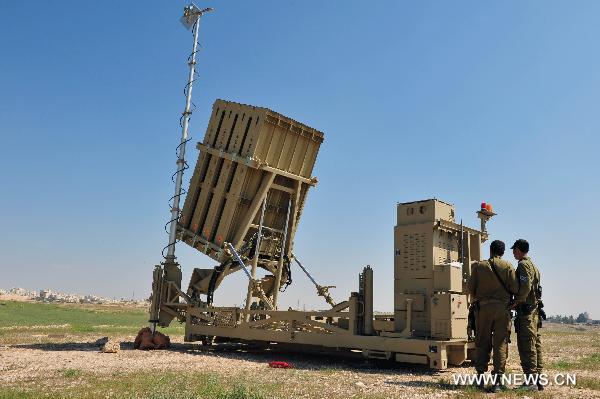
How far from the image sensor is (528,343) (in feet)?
23.7

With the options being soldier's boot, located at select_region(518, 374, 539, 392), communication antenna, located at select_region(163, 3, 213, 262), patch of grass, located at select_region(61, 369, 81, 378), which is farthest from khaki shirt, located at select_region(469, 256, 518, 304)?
communication antenna, located at select_region(163, 3, 213, 262)

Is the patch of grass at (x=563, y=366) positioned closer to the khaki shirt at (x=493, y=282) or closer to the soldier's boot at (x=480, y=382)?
the soldier's boot at (x=480, y=382)

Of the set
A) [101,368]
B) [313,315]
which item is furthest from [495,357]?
[101,368]

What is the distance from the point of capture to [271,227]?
580 inches

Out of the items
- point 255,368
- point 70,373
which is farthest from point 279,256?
point 70,373

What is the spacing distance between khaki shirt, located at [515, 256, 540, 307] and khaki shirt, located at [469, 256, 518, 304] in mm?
96

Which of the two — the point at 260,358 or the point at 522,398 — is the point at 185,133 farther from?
the point at 522,398

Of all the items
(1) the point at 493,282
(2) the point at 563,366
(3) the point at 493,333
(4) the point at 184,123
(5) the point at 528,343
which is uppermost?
(4) the point at 184,123

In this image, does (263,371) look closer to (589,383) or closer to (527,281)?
(527,281)

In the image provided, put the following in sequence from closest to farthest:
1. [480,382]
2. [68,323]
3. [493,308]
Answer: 1. [480,382]
2. [493,308]
3. [68,323]

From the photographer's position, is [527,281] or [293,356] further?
[293,356]

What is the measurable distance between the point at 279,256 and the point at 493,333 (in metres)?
8.13

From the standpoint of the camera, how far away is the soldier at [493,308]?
7254 mm

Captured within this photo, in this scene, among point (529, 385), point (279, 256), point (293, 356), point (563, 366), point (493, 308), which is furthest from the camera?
point (279, 256)
